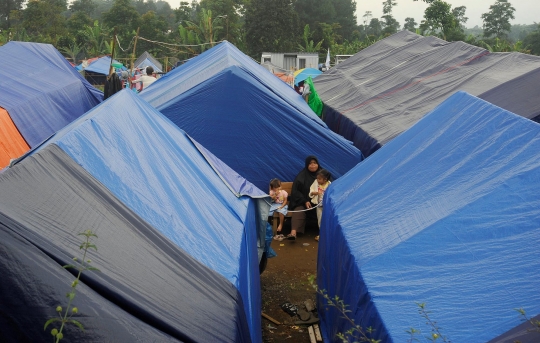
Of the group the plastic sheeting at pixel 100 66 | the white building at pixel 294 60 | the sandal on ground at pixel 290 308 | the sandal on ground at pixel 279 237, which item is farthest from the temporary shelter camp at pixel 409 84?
the white building at pixel 294 60

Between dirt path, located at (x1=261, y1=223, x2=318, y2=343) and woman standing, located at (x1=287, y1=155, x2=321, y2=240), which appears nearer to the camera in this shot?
dirt path, located at (x1=261, y1=223, x2=318, y2=343)

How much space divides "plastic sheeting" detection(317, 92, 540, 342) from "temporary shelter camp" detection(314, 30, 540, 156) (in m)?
3.18

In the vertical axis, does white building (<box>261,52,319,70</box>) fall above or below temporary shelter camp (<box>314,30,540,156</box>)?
below

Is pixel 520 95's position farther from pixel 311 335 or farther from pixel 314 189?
pixel 311 335

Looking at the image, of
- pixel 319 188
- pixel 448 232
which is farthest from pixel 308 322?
pixel 319 188

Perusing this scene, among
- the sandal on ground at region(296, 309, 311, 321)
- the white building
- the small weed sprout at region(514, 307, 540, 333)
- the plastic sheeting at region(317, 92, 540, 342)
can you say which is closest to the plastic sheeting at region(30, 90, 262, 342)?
the plastic sheeting at region(317, 92, 540, 342)

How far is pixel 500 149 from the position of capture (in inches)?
149

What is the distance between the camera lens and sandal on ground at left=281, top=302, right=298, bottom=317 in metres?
5.64

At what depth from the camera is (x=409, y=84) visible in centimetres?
1028

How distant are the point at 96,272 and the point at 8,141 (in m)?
6.20

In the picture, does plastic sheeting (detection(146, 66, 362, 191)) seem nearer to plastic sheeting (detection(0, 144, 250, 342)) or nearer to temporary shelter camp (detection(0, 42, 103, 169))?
temporary shelter camp (detection(0, 42, 103, 169))

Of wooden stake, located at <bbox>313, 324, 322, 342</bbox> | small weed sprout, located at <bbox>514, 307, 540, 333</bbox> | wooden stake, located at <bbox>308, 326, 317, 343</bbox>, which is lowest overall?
wooden stake, located at <bbox>313, 324, 322, 342</bbox>

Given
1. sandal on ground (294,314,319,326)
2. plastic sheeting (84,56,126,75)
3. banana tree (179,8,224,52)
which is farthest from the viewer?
banana tree (179,8,224,52)

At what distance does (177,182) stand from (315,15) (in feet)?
146
